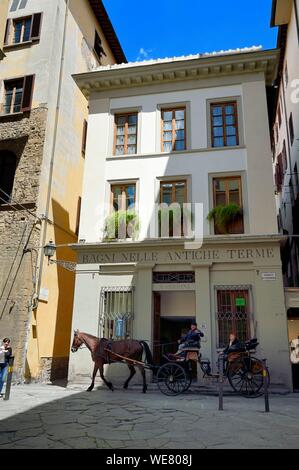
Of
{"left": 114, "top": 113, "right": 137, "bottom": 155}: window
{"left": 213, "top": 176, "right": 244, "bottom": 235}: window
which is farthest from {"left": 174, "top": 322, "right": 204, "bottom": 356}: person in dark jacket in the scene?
{"left": 114, "top": 113, "right": 137, "bottom": 155}: window

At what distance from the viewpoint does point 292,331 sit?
19062mm

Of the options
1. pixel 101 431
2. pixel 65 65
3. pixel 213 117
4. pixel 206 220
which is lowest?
pixel 101 431

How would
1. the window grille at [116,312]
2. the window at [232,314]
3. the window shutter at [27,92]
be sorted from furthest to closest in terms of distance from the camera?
1. the window shutter at [27,92]
2. the window grille at [116,312]
3. the window at [232,314]

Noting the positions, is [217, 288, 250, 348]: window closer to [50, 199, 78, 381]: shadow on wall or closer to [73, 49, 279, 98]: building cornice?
[50, 199, 78, 381]: shadow on wall

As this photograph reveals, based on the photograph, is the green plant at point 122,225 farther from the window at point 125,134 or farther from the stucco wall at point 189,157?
the window at point 125,134

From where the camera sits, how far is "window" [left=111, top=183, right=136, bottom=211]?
1511cm

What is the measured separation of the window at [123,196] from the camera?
49.6 ft

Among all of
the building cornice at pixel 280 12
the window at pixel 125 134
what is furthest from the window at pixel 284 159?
the window at pixel 125 134

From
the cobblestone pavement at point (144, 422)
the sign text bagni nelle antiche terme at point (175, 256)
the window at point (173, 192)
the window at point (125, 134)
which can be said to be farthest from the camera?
the window at point (125, 134)

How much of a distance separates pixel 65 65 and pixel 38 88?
7.35ft

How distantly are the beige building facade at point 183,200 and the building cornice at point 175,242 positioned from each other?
0.12 ft
